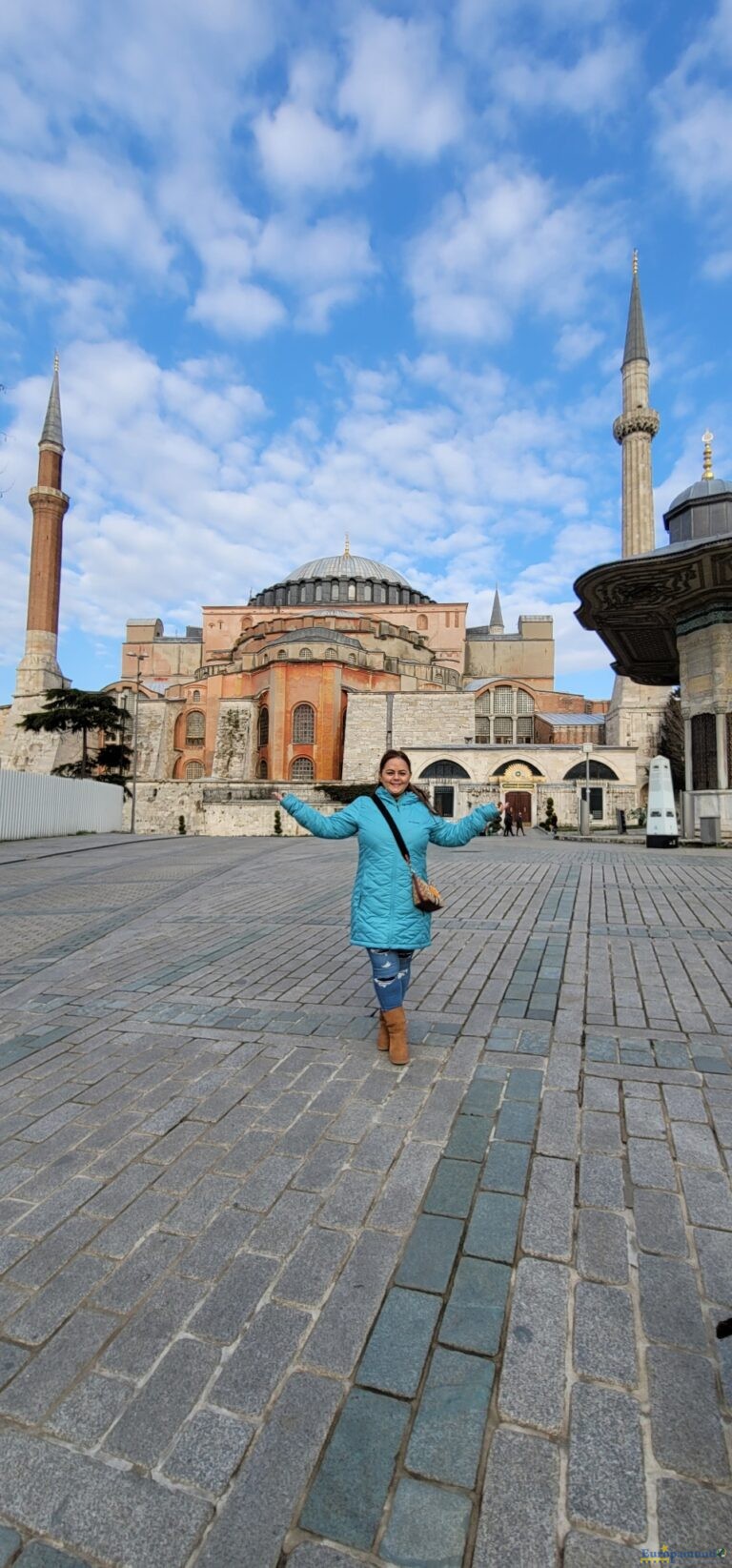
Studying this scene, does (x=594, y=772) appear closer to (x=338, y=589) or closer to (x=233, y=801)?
(x=233, y=801)

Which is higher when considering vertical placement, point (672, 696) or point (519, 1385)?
point (672, 696)

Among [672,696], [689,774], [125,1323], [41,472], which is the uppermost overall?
[41,472]

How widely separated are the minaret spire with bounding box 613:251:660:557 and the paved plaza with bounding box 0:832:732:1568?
3828 cm

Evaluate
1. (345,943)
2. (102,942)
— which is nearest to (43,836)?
(102,942)

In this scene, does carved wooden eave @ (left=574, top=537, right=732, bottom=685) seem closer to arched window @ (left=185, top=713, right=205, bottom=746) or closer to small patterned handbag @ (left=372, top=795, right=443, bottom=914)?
small patterned handbag @ (left=372, top=795, right=443, bottom=914)

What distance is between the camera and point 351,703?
42.1 metres

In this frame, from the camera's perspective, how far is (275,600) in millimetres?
58219

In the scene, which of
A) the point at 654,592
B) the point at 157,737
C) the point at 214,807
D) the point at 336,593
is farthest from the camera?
the point at 336,593

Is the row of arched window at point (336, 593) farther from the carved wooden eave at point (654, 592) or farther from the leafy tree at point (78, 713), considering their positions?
the carved wooden eave at point (654, 592)

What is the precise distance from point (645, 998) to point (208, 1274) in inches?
127

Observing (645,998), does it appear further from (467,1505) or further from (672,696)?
(672,696)

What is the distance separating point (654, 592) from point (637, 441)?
86.2 ft

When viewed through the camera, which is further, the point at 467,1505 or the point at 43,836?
the point at 43,836

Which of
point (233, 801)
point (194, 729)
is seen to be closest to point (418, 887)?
→ point (233, 801)
